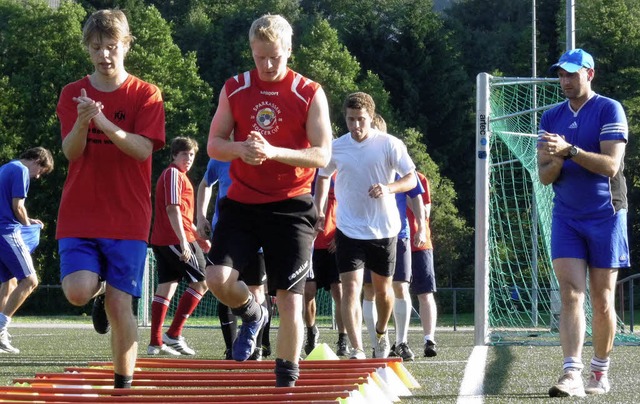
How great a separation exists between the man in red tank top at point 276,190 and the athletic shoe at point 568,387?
1.61m

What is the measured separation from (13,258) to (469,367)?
511 centimetres

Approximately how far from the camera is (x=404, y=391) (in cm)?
755

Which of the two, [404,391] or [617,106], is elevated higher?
[617,106]

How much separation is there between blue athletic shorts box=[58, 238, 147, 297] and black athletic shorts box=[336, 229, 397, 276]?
347 centimetres

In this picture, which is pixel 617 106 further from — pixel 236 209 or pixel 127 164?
pixel 127 164

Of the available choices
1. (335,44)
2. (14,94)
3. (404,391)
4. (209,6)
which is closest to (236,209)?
(404,391)

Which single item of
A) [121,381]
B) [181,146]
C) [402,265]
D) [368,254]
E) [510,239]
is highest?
[181,146]

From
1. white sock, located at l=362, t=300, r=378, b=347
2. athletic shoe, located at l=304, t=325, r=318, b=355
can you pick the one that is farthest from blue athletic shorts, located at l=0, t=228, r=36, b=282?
white sock, located at l=362, t=300, r=378, b=347

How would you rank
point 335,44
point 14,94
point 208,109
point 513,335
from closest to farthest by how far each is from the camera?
point 513,335 → point 14,94 → point 208,109 → point 335,44

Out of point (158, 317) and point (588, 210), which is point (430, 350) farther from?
point (588, 210)

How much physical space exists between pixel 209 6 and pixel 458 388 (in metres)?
77.3

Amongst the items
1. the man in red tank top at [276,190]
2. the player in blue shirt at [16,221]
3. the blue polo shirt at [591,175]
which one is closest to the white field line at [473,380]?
the man in red tank top at [276,190]

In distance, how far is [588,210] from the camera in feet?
25.9

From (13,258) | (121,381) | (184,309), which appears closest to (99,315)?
(121,381)
